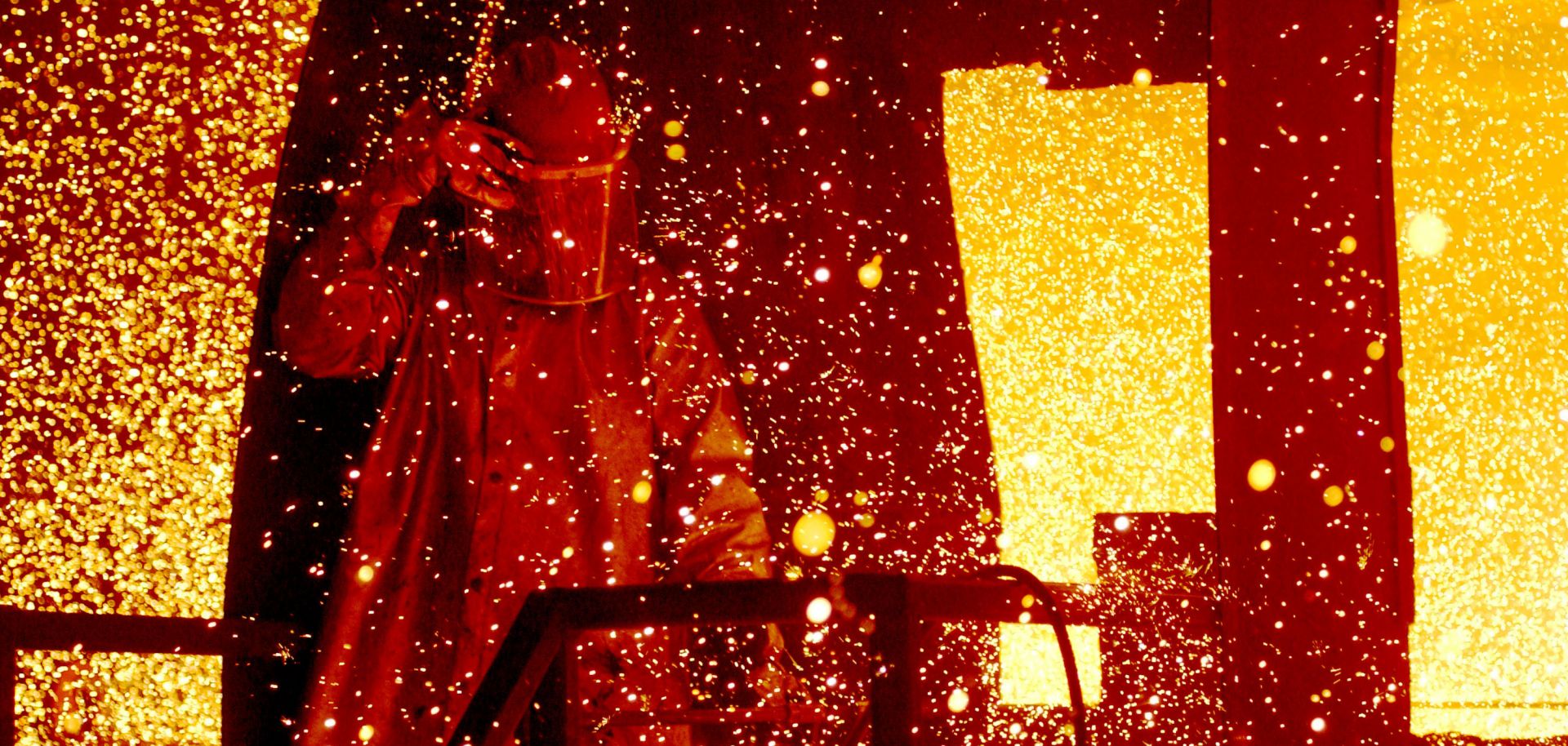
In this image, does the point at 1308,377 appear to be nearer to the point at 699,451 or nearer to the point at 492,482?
the point at 699,451

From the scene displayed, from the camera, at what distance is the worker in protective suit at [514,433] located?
1.41 metres

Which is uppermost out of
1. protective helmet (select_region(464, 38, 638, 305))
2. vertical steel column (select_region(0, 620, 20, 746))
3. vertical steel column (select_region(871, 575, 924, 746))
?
protective helmet (select_region(464, 38, 638, 305))

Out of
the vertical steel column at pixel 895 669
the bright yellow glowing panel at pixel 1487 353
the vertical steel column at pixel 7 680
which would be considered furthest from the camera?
the bright yellow glowing panel at pixel 1487 353

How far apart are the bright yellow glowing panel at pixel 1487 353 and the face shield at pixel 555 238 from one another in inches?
32.1

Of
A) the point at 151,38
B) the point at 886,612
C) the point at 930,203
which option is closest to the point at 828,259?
the point at 930,203

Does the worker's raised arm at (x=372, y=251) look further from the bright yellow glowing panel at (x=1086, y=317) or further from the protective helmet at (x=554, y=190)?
the bright yellow glowing panel at (x=1086, y=317)

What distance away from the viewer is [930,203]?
63.7 inches

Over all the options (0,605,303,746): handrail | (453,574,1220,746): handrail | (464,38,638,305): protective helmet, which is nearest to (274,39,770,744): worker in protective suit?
(464,38,638,305): protective helmet

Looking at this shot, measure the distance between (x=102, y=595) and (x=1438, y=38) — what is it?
1.52 m

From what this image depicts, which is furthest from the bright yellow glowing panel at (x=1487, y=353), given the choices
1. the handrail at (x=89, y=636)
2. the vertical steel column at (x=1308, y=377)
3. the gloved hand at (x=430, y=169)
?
the handrail at (x=89, y=636)

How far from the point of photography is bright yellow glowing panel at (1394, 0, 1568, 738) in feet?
4.89

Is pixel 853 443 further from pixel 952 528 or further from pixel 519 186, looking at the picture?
pixel 519 186

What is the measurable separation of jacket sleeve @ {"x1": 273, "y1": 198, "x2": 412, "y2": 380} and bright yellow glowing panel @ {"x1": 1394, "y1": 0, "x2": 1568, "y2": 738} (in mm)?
1034

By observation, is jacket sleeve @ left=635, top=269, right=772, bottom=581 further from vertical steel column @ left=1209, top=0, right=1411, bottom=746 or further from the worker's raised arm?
vertical steel column @ left=1209, top=0, right=1411, bottom=746
